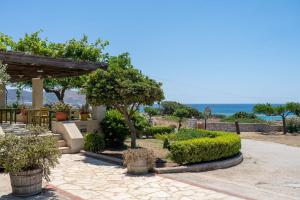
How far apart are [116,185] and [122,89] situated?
433 centimetres

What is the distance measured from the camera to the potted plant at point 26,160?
7414 mm

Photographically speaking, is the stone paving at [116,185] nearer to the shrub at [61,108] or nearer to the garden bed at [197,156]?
the garden bed at [197,156]

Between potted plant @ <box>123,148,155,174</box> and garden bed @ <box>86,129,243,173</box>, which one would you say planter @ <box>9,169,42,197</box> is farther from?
garden bed @ <box>86,129,243,173</box>

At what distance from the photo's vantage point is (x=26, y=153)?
751 cm

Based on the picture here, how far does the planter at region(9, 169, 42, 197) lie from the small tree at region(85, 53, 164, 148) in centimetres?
510

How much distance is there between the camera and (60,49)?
28375mm

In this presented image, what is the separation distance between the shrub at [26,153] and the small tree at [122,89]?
4.47 meters

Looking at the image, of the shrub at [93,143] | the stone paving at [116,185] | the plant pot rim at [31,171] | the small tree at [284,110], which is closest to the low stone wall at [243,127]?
→ the small tree at [284,110]

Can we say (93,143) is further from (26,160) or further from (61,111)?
(26,160)

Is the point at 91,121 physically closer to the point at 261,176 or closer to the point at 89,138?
the point at 89,138

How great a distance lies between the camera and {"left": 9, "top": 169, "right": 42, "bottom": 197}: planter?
7574 mm

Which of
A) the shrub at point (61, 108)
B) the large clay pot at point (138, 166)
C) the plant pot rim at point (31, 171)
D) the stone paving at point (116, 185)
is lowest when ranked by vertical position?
the stone paving at point (116, 185)

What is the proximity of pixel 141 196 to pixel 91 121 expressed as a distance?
26.8ft

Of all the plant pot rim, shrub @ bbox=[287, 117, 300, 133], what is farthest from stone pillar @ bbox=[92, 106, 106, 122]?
shrub @ bbox=[287, 117, 300, 133]
